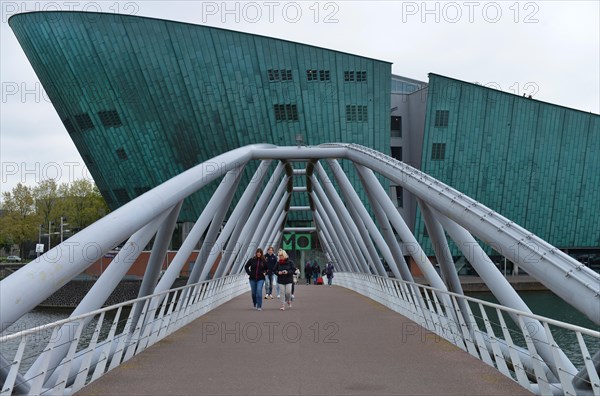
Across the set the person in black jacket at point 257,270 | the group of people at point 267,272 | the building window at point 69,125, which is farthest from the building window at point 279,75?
the person in black jacket at point 257,270

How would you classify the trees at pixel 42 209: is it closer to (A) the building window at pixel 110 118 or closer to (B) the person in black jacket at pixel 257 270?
(A) the building window at pixel 110 118

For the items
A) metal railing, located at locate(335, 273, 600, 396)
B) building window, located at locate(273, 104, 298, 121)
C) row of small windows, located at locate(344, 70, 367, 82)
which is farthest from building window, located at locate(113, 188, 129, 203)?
metal railing, located at locate(335, 273, 600, 396)

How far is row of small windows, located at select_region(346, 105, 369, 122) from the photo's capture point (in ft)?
183

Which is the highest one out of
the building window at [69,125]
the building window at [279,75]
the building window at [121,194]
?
the building window at [279,75]

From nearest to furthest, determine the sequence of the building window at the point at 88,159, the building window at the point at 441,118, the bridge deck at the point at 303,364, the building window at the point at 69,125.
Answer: the bridge deck at the point at 303,364
the building window at the point at 441,118
the building window at the point at 69,125
the building window at the point at 88,159

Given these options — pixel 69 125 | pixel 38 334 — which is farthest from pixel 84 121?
pixel 38 334

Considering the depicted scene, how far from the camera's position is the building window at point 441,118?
55.5 m

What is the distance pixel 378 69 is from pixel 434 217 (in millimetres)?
39359

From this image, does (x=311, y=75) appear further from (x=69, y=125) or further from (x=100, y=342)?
(x=100, y=342)

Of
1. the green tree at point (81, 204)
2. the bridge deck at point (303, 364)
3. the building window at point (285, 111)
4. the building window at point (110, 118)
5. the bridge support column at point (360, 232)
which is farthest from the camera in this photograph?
the green tree at point (81, 204)

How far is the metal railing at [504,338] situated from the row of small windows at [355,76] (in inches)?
1097

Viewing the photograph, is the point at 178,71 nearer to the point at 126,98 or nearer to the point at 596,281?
the point at 126,98

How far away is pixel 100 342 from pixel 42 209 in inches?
2839

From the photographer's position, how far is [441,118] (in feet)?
183
